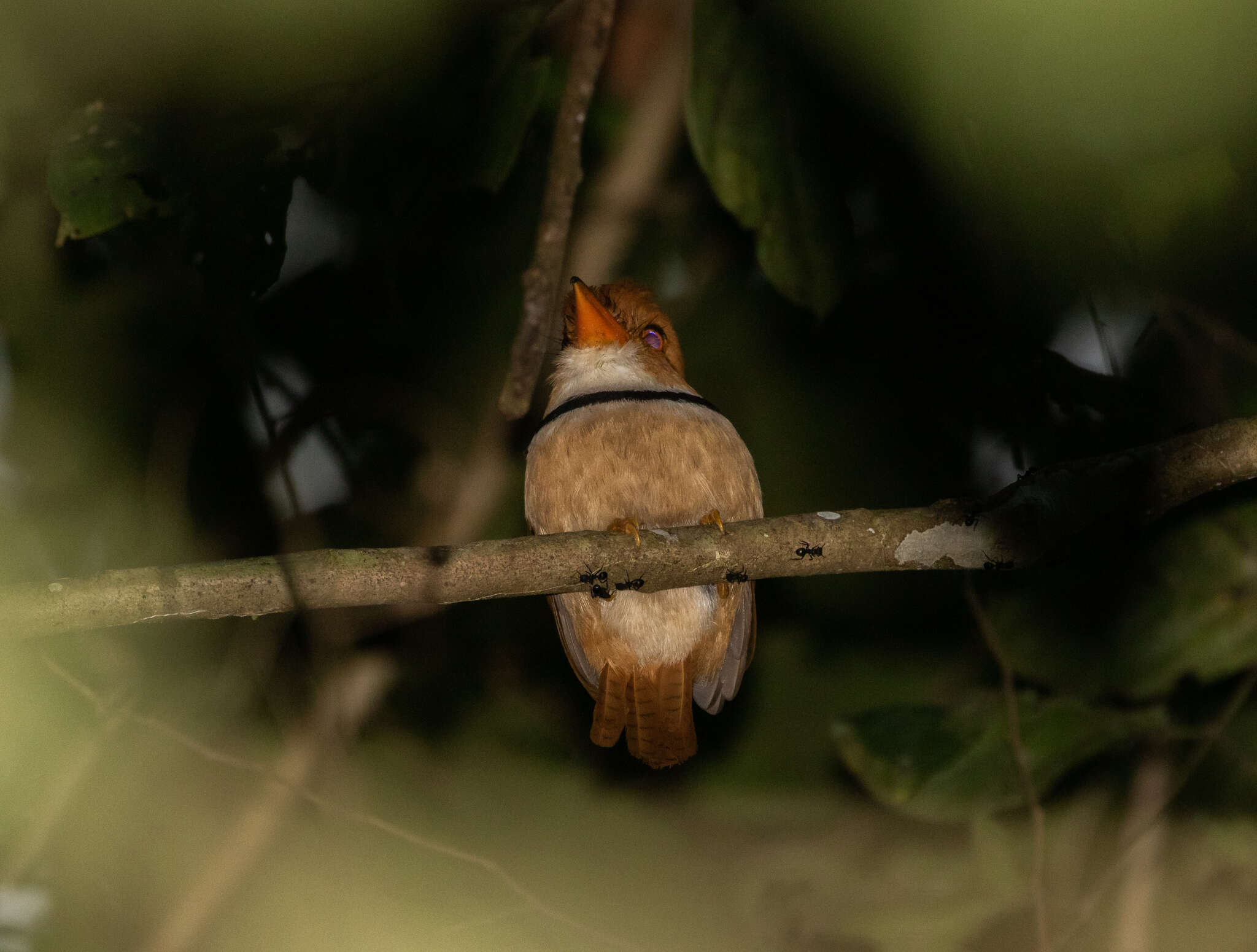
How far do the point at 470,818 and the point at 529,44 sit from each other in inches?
78.9

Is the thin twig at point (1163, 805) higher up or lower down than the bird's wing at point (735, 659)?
lower down

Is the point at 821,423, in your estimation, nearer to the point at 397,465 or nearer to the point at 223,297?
the point at 397,465

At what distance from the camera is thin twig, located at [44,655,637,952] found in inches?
89.4

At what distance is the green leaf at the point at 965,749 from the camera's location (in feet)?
7.50

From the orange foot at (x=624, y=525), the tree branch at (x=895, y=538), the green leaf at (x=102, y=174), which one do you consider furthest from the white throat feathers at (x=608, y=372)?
the green leaf at (x=102, y=174)

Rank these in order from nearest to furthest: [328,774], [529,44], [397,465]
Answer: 1. [529,44]
2. [328,774]
3. [397,465]

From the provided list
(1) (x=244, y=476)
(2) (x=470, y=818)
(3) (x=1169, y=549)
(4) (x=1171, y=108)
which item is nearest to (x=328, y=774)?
(2) (x=470, y=818)

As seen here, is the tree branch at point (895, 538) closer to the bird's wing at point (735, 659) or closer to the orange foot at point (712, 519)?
the orange foot at point (712, 519)

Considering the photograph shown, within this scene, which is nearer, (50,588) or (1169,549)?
(50,588)

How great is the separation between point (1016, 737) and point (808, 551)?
3.12 ft

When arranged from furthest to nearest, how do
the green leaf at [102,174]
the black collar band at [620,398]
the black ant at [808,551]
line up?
1. the black collar band at [620,398]
2. the green leaf at [102,174]
3. the black ant at [808,551]

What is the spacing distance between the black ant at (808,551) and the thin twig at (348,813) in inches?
43.7

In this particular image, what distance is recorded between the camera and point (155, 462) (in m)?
2.64

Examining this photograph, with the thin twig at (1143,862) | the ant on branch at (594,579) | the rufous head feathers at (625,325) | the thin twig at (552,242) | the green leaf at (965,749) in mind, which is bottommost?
the thin twig at (1143,862)
